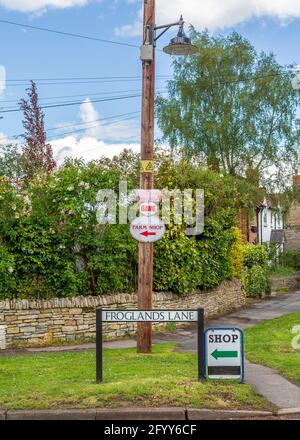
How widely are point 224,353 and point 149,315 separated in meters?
1.29

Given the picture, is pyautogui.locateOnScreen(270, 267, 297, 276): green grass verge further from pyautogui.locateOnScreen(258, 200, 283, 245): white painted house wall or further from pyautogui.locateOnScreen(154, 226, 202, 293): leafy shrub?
pyautogui.locateOnScreen(154, 226, 202, 293): leafy shrub

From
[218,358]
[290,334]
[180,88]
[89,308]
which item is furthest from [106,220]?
[180,88]

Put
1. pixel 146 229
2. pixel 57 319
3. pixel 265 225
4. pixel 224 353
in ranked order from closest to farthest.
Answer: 1. pixel 224 353
2. pixel 146 229
3. pixel 57 319
4. pixel 265 225

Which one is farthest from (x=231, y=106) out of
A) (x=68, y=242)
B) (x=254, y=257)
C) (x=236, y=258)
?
(x=68, y=242)

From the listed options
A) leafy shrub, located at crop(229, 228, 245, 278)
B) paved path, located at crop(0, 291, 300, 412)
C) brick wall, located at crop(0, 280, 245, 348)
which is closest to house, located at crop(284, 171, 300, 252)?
paved path, located at crop(0, 291, 300, 412)

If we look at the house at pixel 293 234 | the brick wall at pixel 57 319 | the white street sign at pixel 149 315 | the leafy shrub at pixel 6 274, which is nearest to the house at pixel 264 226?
the house at pixel 293 234

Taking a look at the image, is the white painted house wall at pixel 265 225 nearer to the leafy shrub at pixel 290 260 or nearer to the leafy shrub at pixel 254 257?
the leafy shrub at pixel 290 260

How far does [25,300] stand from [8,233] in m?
1.73

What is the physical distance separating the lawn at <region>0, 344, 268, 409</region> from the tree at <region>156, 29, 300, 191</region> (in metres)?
24.3

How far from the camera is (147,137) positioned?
12.7m

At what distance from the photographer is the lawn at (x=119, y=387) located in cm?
802

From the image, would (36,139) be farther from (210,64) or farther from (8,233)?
(8,233)

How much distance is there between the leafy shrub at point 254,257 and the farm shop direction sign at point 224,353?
2114 cm

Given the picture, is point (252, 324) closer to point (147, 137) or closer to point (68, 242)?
point (68, 242)
